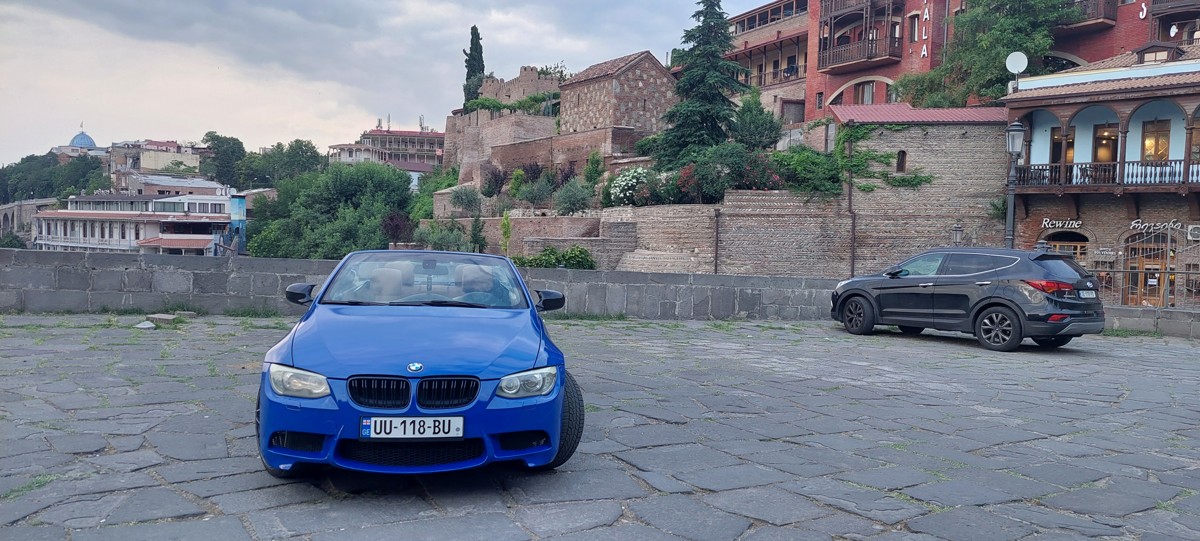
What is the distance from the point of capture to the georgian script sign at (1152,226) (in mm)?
28250

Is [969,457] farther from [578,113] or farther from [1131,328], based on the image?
[578,113]

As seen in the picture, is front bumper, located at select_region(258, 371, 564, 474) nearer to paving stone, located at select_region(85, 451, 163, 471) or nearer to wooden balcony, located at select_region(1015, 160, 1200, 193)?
paving stone, located at select_region(85, 451, 163, 471)

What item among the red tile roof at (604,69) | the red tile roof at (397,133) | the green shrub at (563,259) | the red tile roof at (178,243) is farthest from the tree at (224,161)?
the green shrub at (563,259)

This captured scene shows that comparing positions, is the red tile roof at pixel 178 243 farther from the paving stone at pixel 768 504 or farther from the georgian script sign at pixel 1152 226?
the paving stone at pixel 768 504

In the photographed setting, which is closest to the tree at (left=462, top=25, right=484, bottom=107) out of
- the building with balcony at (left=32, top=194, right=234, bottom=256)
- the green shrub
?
the building with balcony at (left=32, top=194, right=234, bottom=256)

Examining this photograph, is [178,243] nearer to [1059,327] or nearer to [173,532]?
[1059,327]

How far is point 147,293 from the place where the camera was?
13.3m

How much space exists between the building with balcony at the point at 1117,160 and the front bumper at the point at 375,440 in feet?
91.7

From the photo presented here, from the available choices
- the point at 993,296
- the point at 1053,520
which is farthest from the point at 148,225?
the point at 1053,520

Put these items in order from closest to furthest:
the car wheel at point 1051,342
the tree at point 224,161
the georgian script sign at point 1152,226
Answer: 1. the car wheel at point 1051,342
2. the georgian script sign at point 1152,226
3. the tree at point 224,161

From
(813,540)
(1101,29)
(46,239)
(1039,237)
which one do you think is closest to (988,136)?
(1039,237)

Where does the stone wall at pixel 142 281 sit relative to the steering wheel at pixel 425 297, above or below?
below

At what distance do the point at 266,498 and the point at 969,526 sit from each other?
3425mm

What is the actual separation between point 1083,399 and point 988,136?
86.7 feet
